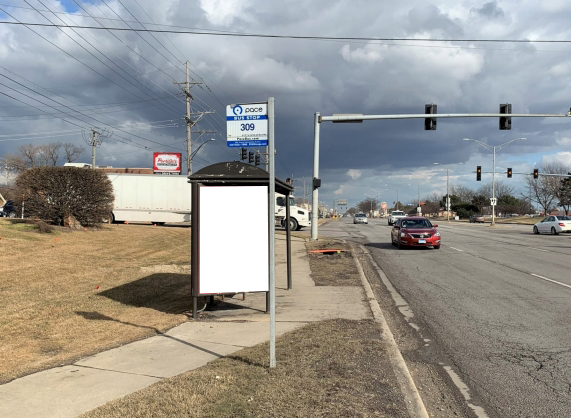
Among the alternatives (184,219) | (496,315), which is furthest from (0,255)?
(184,219)

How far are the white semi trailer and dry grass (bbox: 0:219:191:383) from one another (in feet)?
46.8

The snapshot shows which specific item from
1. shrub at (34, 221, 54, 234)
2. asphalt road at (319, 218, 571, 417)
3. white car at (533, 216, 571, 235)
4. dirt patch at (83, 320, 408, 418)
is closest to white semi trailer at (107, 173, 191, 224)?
shrub at (34, 221, 54, 234)

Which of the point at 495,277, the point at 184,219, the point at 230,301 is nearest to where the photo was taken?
the point at 230,301

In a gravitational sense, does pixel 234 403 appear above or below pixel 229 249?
below

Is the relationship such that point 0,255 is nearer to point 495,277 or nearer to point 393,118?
point 495,277

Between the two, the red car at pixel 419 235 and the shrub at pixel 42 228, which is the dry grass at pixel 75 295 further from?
the red car at pixel 419 235

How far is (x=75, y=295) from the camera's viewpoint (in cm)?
985

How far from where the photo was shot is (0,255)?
13.0m

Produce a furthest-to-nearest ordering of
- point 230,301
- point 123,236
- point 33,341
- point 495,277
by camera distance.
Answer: point 123,236 → point 495,277 → point 230,301 → point 33,341

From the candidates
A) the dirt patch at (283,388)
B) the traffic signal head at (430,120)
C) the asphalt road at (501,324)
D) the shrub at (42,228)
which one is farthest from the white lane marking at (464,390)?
the traffic signal head at (430,120)

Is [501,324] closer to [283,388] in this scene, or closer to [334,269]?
[283,388]

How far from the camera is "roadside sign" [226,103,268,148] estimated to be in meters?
5.59

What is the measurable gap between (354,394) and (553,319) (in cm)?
523

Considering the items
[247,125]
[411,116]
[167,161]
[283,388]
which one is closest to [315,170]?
[411,116]
